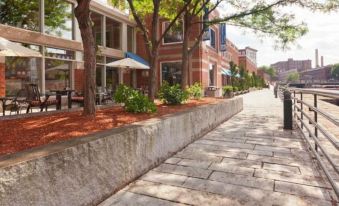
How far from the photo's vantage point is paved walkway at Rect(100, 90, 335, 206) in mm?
3688

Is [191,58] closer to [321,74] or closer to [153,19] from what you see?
[153,19]

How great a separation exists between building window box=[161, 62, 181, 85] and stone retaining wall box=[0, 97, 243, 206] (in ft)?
60.7

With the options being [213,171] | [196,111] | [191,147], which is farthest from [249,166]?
[196,111]

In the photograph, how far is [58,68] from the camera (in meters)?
16.5

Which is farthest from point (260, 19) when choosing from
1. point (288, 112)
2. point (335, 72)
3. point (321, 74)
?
point (321, 74)

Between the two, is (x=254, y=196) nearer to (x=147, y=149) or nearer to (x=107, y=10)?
(x=147, y=149)

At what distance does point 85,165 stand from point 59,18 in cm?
1540

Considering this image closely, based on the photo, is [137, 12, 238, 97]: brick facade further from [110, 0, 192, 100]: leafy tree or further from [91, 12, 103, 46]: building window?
[110, 0, 192, 100]: leafy tree

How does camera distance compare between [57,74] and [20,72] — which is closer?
[20,72]

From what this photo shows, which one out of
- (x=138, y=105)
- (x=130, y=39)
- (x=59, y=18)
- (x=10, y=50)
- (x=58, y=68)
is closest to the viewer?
(x=138, y=105)

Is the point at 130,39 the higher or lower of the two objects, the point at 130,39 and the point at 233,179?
the higher

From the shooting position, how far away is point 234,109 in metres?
12.9

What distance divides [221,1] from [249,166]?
11.3 m

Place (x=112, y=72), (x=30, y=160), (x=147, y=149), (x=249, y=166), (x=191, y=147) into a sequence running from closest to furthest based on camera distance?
1. (x=30, y=160)
2. (x=147, y=149)
3. (x=249, y=166)
4. (x=191, y=147)
5. (x=112, y=72)
